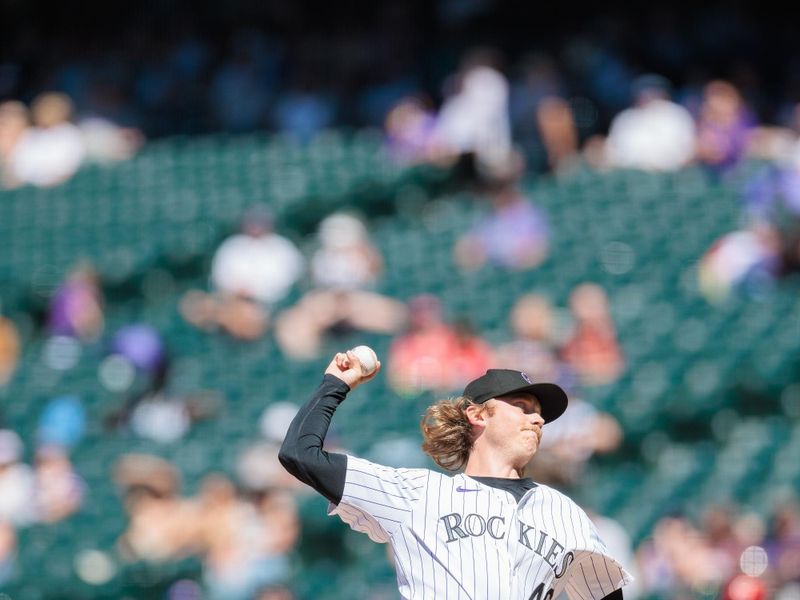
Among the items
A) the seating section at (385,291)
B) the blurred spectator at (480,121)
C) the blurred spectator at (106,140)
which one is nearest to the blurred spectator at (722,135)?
the seating section at (385,291)

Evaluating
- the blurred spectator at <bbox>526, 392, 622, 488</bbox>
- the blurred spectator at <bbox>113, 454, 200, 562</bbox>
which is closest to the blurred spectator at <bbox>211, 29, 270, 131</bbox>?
the blurred spectator at <bbox>113, 454, 200, 562</bbox>

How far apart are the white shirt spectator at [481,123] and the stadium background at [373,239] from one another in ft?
0.81

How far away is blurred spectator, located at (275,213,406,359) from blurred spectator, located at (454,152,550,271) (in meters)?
0.65

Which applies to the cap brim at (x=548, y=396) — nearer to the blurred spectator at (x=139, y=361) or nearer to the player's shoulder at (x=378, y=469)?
the player's shoulder at (x=378, y=469)

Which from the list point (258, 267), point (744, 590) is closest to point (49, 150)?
point (258, 267)

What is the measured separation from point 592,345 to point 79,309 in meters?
3.92

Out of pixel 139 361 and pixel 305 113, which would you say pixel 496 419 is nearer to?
pixel 139 361

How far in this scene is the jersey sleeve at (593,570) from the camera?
3.31m

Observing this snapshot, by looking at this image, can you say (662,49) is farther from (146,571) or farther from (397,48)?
(146,571)

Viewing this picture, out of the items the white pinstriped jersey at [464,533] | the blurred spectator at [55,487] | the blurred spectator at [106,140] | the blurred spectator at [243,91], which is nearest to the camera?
the white pinstriped jersey at [464,533]

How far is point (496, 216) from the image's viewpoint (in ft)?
32.8

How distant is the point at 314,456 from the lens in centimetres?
319

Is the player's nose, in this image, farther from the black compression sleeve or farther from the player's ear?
the black compression sleeve

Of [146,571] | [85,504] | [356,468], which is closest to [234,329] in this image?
[85,504]
